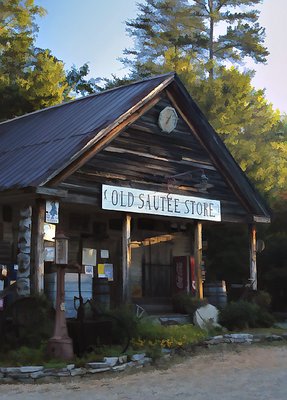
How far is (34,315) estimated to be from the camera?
1122cm

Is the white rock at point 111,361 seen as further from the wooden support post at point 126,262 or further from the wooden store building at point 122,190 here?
the wooden support post at point 126,262

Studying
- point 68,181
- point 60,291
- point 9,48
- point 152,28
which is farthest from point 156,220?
point 152,28

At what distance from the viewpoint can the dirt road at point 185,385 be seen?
823cm

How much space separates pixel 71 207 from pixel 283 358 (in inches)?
252

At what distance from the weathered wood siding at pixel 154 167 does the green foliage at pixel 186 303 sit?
281 cm

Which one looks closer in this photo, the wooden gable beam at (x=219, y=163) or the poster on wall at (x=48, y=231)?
the poster on wall at (x=48, y=231)

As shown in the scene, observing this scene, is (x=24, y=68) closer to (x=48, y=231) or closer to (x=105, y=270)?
(x=105, y=270)

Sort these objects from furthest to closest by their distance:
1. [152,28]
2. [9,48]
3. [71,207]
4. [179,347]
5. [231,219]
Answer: [152,28] → [9,48] → [231,219] → [71,207] → [179,347]

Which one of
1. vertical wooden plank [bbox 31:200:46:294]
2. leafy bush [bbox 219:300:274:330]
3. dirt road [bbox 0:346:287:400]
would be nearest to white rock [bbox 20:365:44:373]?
dirt road [bbox 0:346:287:400]

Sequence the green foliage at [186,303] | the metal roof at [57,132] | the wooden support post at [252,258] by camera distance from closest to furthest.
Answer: the metal roof at [57,132] < the green foliage at [186,303] < the wooden support post at [252,258]

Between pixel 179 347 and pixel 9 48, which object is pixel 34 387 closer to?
pixel 179 347

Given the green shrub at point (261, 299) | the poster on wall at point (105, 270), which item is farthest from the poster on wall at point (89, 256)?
the green shrub at point (261, 299)

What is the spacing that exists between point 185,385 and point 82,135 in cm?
668

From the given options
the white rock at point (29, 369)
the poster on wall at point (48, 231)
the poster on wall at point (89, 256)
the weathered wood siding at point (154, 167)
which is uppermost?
the weathered wood siding at point (154, 167)
